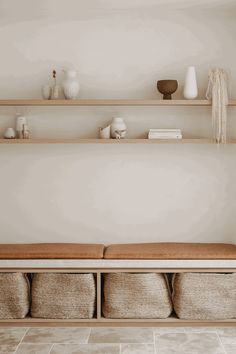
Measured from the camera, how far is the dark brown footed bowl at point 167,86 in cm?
460

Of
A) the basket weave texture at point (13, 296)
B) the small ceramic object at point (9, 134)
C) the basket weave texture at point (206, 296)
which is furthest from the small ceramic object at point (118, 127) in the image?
the basket weave texture at point (13, 296)

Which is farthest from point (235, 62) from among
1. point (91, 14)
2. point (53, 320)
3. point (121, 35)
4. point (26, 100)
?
point (53, 320)

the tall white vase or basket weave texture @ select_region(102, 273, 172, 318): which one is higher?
the tall white vase

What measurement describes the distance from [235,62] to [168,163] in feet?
3.53

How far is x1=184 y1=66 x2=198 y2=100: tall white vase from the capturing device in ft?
15.2

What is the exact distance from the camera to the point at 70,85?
4.62m

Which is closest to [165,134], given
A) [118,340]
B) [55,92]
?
[55,92]

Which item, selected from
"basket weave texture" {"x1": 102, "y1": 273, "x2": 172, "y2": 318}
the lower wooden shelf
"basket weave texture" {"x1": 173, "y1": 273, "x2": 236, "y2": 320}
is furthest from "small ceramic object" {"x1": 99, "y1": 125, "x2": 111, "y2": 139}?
the lower wooden shelf

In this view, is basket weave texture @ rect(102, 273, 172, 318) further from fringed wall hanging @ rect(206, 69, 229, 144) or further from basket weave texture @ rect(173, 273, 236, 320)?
fringed wall hanging @ rect(206, 69, 229, 144)

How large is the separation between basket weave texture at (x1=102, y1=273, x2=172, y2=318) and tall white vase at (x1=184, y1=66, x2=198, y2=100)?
1.54 m

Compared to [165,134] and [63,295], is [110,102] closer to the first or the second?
[165,134]

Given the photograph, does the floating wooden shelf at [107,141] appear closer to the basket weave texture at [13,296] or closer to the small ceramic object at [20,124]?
the small ceramic object at [20,124]

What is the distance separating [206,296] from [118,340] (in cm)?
79

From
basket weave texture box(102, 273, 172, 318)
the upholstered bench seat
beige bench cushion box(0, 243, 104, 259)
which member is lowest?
A: basket weave texture box(102, 273, 172, 318)
